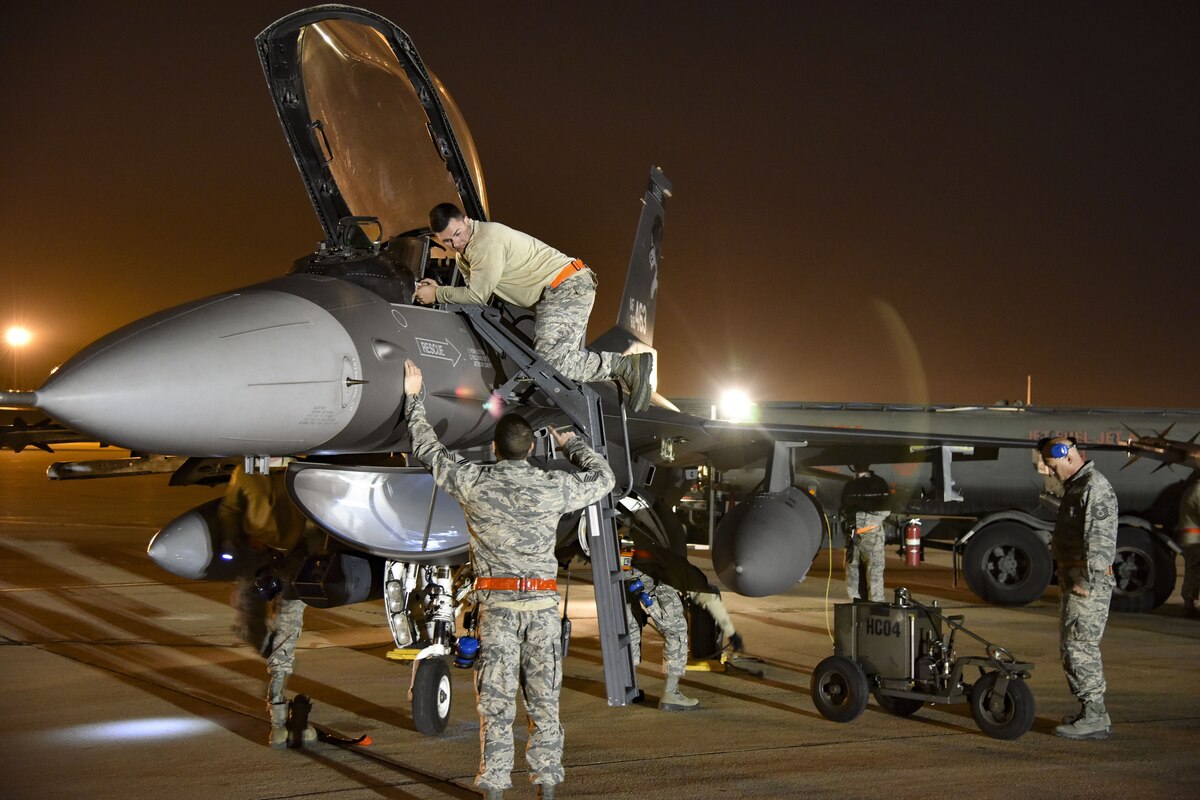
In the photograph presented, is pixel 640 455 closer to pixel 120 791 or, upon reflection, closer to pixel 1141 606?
pixel 120 791

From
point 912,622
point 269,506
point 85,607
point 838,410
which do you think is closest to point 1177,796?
point 912,622

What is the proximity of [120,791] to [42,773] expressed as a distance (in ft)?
1.75

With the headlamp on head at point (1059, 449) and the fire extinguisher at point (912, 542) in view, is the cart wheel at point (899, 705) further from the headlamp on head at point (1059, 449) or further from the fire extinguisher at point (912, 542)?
the fire extinguisher at point (912, 542)

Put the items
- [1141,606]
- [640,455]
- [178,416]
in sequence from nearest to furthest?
1. [178,416]
2. [640,455]
3. [1141,606]

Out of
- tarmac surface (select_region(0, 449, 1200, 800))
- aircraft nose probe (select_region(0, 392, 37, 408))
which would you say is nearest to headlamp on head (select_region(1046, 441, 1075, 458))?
tarmac surface (select_region(0, 449, 1200, 800))

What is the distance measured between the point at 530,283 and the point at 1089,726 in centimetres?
393

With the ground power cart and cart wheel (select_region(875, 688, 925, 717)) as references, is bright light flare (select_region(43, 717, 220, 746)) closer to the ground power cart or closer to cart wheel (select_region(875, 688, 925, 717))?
the ground power cart

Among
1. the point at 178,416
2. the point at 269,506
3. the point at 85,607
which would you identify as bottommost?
the point at 85,607

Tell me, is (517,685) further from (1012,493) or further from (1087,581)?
(1012,493)

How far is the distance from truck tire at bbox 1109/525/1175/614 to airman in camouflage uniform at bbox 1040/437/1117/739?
6.86 metres

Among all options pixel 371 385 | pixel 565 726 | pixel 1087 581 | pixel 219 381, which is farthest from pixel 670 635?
pixel 219 381

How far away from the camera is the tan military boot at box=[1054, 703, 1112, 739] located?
639cm

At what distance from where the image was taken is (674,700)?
712 cm

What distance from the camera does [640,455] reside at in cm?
779
